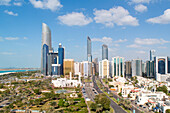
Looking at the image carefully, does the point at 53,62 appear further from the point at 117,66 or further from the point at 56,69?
the point at 117,66

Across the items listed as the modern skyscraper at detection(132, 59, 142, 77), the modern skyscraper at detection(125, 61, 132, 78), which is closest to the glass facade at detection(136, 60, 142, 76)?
the modern skyscraper at detection(132, 59, 142, 77)

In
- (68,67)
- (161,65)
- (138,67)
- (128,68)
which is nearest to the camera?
(161,65)

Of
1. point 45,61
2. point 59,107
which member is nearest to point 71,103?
point 59,107

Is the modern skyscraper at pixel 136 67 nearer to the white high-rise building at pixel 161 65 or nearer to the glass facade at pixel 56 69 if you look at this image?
the white high-rise building at pixel 161 65

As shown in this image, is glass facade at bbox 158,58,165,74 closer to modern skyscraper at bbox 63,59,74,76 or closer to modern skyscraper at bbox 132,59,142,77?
modern skyscraper at bbox 132,59,142,77

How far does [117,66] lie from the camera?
88.1 m

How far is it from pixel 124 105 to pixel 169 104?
8.25 metres

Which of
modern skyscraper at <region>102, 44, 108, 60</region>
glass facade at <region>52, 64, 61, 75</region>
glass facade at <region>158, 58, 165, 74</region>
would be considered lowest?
glass facade at <region>52, 64, 61, 75</region>

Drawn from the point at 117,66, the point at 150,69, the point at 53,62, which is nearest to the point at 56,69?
the point at 53,62

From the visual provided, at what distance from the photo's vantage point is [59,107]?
31.8 meters

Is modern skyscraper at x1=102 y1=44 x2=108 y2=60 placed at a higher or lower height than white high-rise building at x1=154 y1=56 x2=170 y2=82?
higher

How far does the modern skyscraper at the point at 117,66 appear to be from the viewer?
8781 cm

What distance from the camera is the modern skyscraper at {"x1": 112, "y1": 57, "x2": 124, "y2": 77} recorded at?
288ft

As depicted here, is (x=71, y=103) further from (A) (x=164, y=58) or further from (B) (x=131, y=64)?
(B) (x=131, y=64)
